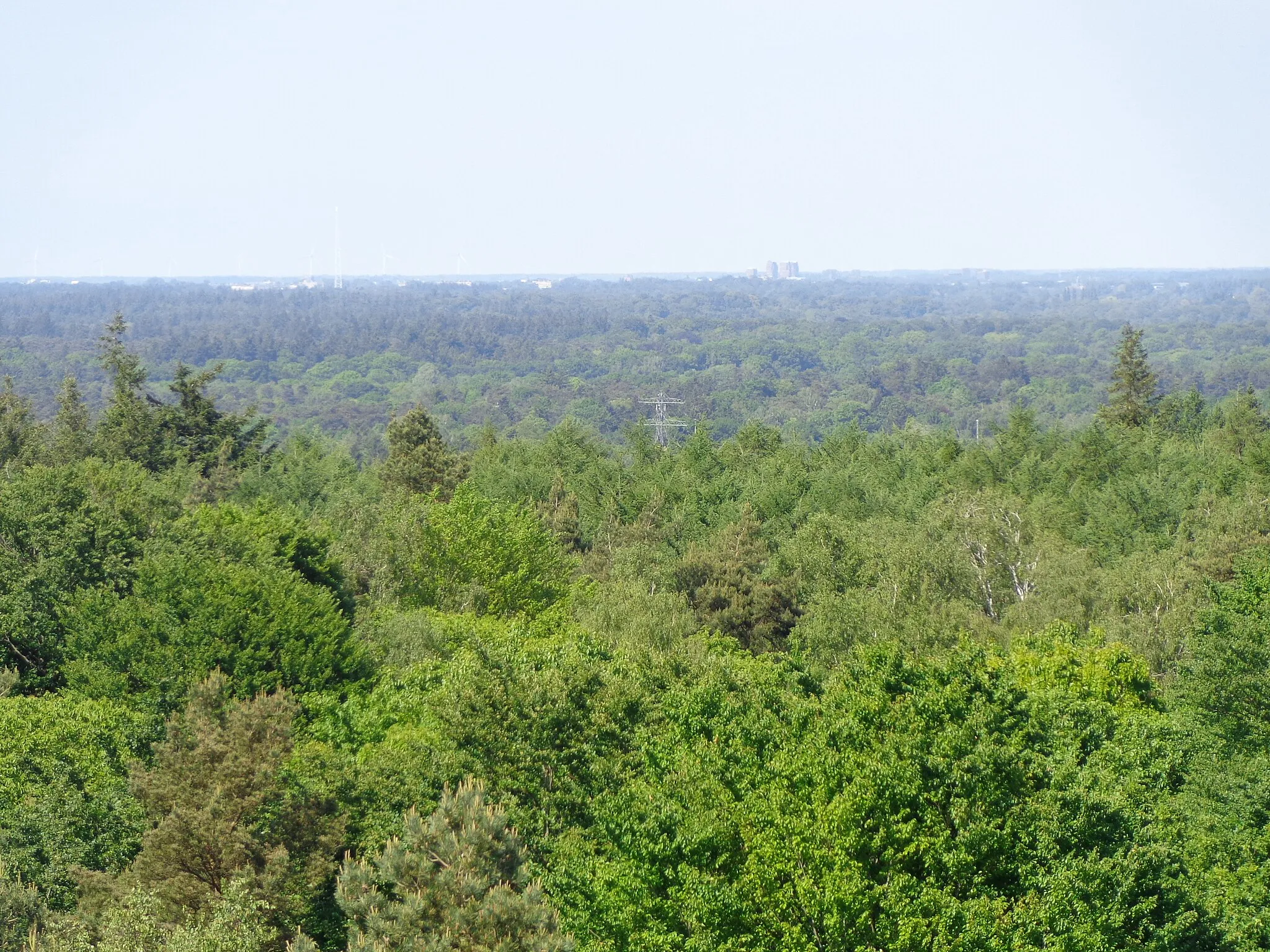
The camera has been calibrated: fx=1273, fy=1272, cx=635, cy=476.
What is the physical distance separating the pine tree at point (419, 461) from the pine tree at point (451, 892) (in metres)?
52.7

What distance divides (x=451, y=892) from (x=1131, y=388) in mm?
93304

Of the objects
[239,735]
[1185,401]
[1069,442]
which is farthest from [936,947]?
[1185,401]

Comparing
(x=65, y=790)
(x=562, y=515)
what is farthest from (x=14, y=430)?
(x=65, y=790)

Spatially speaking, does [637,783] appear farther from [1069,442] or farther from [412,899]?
[1069,442]

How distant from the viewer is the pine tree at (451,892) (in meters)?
18.2

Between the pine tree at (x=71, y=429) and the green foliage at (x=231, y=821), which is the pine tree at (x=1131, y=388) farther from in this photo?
the green foliage at (x=231, y=821)

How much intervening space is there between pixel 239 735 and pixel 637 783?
7.89 m

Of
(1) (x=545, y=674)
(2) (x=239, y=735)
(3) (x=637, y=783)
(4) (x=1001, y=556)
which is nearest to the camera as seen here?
(3) (x=637, y=783)

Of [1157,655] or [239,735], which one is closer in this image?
[239,735]

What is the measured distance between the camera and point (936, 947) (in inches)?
687

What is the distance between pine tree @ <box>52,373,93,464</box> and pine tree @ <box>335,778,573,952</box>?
191ft

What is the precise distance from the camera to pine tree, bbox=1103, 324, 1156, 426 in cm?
9925

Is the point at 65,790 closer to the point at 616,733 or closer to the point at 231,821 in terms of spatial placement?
the point at 231,821

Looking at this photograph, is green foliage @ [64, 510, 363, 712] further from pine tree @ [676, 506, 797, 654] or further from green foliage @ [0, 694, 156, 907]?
pine tree @ [676, 506, 797, 654]
